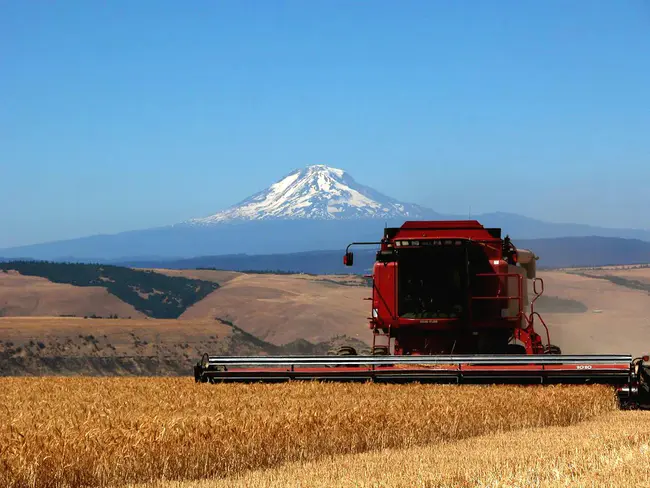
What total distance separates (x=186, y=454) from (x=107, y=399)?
460 centimetres

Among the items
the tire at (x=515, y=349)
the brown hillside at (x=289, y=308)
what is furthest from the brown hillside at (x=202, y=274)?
the tire at (x=515, y=349)

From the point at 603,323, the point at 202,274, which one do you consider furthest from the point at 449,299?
the point at 202,274

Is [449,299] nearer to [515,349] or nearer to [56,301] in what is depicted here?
[515,349]

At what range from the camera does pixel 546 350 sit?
66.5 feet

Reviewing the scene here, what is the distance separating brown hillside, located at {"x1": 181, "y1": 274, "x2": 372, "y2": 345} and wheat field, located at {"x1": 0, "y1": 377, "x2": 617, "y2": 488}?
4832 centimetres

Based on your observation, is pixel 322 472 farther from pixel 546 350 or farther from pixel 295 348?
pixel 295 348

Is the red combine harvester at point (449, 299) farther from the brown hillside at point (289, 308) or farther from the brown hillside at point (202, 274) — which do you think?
the brown hillside at point (202, 274)

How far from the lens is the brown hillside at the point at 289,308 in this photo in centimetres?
7194

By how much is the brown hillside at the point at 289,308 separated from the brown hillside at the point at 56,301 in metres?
6.08

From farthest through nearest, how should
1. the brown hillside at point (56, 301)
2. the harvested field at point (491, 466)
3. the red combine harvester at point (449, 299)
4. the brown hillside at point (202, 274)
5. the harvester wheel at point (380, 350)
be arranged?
the brown hillside at point (202, 274)
the brown hillside at point (56, 301)
the harvester wheel at point (380, 350)
the red combine harvester at point (449, 299)
the harvested field at point (491, 466)

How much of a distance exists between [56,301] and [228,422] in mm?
74593

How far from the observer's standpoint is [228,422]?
489 inches

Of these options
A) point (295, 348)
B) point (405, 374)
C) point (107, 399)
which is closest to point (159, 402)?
point (107, 399)

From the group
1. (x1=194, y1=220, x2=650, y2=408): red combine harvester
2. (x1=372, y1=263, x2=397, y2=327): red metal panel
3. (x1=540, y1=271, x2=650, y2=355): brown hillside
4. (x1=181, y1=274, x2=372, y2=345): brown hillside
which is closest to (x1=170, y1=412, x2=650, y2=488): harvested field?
(x1=194, y1=220, x2=650, y2=408): red combine harvester
